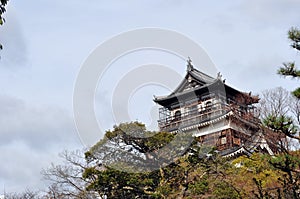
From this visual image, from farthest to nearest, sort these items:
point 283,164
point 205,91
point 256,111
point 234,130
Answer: point 205,91
point 234,130
point 256,111
point 283,164

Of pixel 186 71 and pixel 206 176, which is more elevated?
pixel 186 71

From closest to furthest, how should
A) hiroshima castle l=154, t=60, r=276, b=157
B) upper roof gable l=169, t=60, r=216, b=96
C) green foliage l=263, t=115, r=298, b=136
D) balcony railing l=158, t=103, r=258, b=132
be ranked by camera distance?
green foliage l=263, t=115, r=298, b=136 → hiroshima castle l=154, t=60, r=276, b=157 → balcony railing l=158, t=103, r=258, b=132 → upper roof gable l=169, t=60, r=216, b=96

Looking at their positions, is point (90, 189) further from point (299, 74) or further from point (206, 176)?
point (299, 74)

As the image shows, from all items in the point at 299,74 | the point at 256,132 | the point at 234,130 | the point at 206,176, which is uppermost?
the point at 234,130

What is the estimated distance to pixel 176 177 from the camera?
15.0 metres

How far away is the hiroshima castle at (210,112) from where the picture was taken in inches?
846

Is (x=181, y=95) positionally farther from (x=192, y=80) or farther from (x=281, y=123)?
(x=281, y=123)

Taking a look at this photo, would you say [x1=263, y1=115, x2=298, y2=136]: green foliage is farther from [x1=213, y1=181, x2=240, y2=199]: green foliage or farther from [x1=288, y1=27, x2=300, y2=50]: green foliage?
[x1=213, y1=181, x2=240, y2=199]: green foliage

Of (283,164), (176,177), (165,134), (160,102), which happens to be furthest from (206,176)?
(160,102)

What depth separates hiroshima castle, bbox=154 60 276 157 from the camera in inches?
846

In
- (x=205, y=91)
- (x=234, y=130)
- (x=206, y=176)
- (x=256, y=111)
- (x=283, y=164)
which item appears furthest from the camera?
(x=205, y=91)

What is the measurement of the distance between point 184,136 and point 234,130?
7858 mm

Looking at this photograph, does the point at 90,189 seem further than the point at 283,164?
Yes

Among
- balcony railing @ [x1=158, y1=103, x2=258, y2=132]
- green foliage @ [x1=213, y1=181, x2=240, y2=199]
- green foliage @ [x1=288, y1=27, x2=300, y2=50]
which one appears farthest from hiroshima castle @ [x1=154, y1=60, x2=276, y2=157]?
green foliage @ [x1=288, y1=27, x2=300, y2=50]
